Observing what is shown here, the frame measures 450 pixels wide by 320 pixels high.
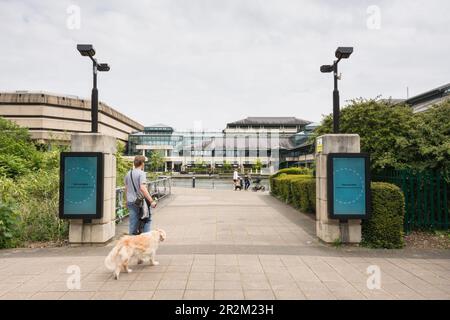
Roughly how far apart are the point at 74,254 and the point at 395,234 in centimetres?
650

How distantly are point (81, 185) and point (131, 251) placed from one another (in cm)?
262

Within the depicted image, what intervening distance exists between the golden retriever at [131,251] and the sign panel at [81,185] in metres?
2.05

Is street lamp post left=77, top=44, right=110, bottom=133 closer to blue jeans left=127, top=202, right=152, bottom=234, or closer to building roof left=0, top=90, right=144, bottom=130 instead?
blue jeans left=127, top=202, right=152, bottom=234

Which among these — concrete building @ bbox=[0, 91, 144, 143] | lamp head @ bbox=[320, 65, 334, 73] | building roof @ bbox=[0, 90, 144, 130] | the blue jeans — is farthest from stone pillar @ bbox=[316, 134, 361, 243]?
building roof @ bbox=[0, 90, 144, 130]

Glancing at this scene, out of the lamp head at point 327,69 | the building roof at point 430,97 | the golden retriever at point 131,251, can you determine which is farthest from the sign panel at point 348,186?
the building roof at point 430,97

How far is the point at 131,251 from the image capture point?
16.1ft

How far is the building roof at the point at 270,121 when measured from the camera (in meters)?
102

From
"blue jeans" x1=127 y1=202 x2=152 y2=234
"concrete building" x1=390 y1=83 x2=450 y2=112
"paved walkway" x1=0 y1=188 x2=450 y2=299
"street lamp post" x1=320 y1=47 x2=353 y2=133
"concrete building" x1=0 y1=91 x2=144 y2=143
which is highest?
"concrete building" x1=0 y1=91 x2=144 y2=143

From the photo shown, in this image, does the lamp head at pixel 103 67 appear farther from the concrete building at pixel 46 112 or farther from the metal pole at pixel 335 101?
the concrete building at pixel 46 112

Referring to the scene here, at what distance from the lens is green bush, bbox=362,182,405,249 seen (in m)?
6.59

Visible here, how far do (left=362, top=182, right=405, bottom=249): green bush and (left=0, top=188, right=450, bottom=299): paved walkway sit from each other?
29 cm
